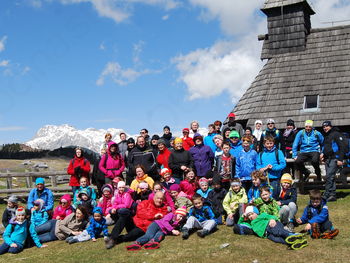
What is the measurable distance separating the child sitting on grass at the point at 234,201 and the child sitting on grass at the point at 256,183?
211 millimetres

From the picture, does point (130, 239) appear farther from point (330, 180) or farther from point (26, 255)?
point (330, 180)

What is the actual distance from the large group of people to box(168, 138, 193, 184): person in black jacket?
3 cm

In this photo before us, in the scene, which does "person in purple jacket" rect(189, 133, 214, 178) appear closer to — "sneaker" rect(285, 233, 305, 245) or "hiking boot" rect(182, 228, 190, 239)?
"hiking boot" rect(182, 228, 190, 239)

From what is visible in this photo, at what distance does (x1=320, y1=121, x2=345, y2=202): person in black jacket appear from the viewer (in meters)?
10.8

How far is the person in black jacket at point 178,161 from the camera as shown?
10438 mm

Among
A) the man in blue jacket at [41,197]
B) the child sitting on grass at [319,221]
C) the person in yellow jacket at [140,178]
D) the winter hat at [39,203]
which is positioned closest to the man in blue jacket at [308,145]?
the child sitting on grass at [319,221]

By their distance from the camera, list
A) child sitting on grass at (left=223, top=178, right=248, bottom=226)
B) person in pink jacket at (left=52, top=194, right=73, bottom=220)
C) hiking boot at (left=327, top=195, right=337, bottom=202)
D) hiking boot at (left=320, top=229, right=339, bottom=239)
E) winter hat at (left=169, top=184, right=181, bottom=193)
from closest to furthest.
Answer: hiking boot at (left=320, top=229, right=339, bottom=239)
child sitting on grass at (left=223, top=178, right=248, bottom=226)
winter hat at (left=169, top=184, right=181, bottom=193)
person in pink jacket at (left=52, top=194, right=73, bottom=220)
hiking boot at (left=327, top=195, right=337, bottom=202)

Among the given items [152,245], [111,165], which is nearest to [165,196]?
[152,245]

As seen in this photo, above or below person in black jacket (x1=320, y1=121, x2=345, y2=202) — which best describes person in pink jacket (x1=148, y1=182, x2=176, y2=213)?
below

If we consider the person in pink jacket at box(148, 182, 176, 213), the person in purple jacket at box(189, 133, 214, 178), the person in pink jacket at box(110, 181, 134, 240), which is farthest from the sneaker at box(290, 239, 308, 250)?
the person in purple jacket at box(189, 133, 214, 178)

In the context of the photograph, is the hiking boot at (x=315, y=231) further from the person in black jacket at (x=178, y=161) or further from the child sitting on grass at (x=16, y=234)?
the child sitting on grass at (x=16, y=234)

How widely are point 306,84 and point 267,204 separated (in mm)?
13491

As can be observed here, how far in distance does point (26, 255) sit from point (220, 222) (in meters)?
4.14

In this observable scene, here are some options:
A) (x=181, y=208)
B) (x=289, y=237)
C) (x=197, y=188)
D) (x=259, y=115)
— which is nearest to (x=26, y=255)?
(x=181, y=208)
